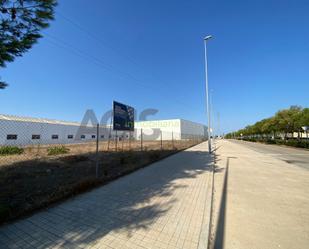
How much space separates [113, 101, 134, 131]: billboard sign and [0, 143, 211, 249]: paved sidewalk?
9.50 meters

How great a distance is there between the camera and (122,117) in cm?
1551

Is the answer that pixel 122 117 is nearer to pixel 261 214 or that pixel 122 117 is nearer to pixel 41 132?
pixel 261 214

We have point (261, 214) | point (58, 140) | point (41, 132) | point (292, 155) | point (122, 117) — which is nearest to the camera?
point (261, 214)

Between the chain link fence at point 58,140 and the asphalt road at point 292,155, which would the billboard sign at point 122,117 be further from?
the asphalt road at point 292,155

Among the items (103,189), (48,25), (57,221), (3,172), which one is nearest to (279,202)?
(103,189)

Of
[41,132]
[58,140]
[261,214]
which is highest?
[41,132]

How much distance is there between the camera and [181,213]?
153 inches

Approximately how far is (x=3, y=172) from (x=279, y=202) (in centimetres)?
979

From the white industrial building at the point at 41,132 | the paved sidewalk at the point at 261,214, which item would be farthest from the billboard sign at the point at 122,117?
the paved sidewalk at the point at 261,214

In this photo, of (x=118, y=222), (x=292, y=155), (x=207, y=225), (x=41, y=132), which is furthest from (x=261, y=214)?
(x=41, y=132)

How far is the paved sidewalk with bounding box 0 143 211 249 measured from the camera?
2.82m

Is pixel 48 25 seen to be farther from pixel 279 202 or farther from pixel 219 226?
pixel 279 202

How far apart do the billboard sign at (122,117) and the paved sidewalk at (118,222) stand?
9.50 metres

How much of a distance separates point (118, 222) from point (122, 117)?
41.0ft
